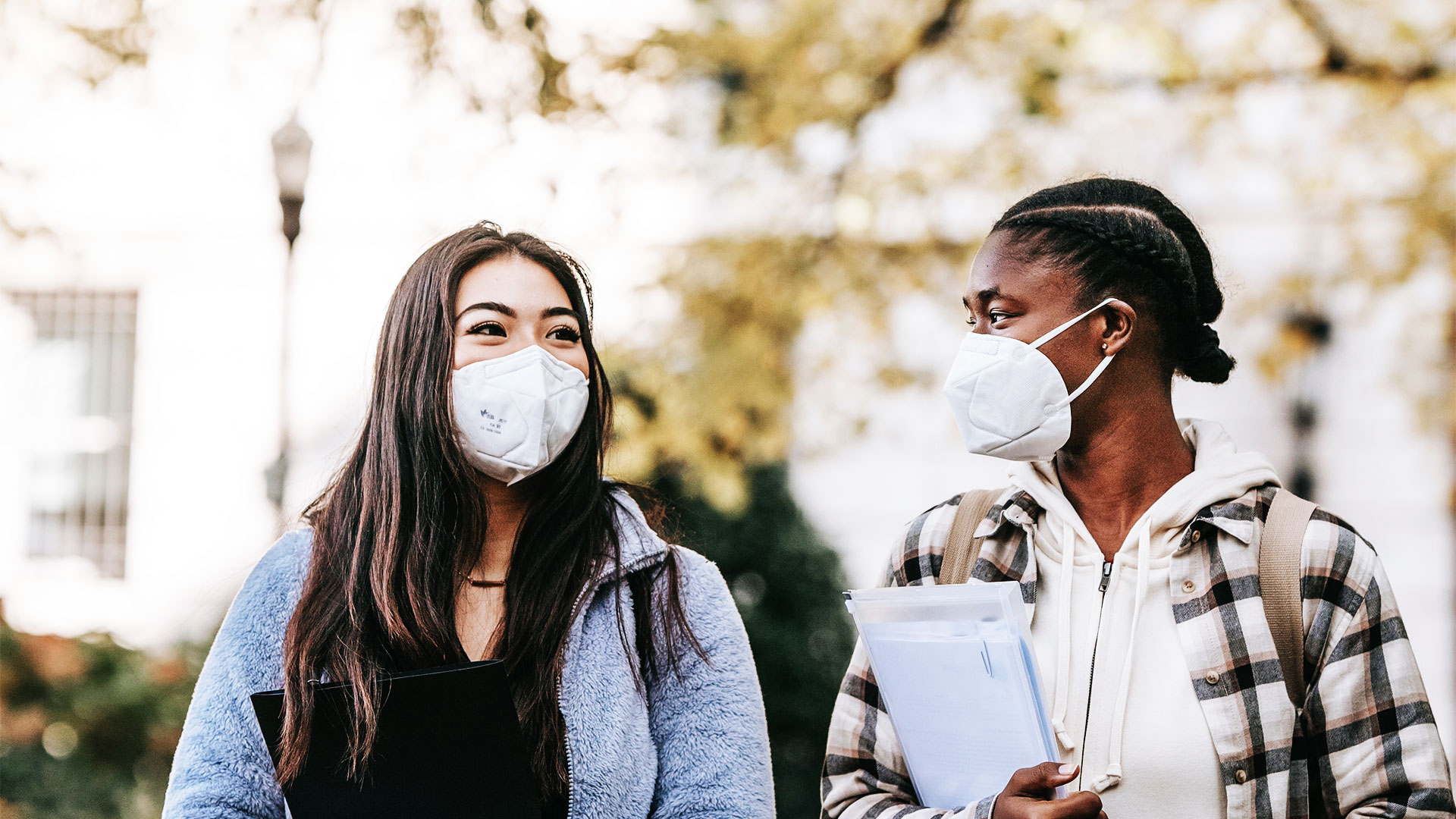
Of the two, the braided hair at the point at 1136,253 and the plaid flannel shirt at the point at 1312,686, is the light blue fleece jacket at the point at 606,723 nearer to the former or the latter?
the plaid flannel shirt at the point at 1312,686

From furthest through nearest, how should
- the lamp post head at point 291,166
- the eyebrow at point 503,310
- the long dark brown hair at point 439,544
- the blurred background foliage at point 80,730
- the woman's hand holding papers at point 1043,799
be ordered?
1. the blurred background foliage at point 80,730
2. the lamp post head at point 291,166
3. the eyebrow at point 503,310
4. the long dark brown hair at point 439,544
5. the woman's hand holding papers at point 1043,799

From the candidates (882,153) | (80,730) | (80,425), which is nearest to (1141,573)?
(882,153)

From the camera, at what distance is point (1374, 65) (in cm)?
672

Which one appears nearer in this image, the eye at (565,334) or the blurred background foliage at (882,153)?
the eye at (565,334)

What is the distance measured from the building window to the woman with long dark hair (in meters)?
9.34

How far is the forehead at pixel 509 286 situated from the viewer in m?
2.64

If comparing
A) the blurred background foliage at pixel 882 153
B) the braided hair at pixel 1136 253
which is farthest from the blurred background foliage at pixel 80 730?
the braided hair at pixel 1136 253

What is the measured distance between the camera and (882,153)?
6984 millimetres

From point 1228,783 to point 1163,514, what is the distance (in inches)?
18.0

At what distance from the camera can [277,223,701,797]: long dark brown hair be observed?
2.47 m

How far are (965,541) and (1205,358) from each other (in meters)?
0.55

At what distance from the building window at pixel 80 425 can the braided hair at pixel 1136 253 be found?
10.2m

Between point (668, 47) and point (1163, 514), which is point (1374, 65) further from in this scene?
point (1163, 514)

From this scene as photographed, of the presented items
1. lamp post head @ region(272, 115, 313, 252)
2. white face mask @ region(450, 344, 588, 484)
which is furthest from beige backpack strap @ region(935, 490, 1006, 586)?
lamp post head @ region(272, 115, 313, 252)
